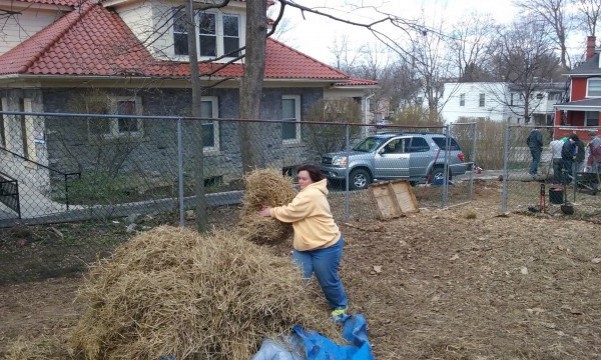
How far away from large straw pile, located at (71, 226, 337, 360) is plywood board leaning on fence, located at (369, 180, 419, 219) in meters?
6.32

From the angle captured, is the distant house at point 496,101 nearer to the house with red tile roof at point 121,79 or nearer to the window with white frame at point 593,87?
the window with white frame at point 593,87

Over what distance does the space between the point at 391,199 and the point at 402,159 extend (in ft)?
13.2

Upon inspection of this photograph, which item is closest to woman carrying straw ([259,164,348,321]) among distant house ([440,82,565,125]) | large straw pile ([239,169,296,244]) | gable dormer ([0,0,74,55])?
large straw pile ([239,169,296,244])

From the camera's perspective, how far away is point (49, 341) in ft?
13.9

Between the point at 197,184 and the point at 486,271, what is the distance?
13.9 feet

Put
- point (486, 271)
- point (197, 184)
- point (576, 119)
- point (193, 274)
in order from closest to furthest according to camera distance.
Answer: point (193, 274) → point (486, 271) → point (197, 184) → point (576, 119)

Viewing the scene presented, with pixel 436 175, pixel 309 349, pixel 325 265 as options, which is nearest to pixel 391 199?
pixel 436 175

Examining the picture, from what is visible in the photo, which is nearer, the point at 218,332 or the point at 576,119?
the point at 218,332

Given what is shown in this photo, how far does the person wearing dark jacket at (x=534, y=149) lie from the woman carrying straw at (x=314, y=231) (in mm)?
12594

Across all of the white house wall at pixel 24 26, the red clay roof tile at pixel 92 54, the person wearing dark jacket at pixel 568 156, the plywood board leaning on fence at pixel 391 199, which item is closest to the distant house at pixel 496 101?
the person wearing dark jacket at pixel 568 156

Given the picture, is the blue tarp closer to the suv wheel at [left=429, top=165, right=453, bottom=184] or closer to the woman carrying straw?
the woman carrying straw

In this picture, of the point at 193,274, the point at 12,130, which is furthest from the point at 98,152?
the point at 193,274

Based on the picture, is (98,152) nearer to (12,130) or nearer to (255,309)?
(12,130)

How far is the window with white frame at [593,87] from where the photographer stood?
36.2 metres
